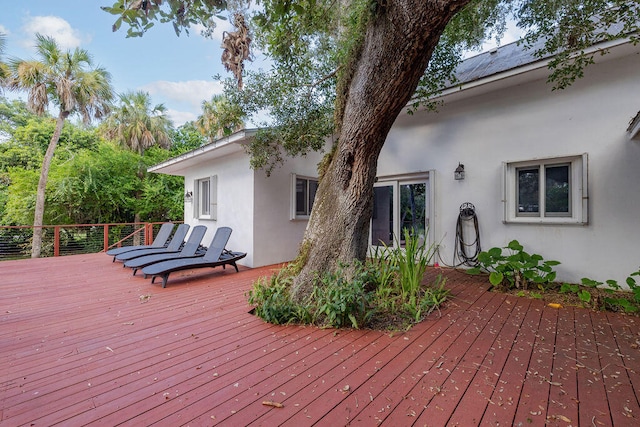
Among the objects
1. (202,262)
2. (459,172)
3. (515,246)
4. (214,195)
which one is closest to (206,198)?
(214,195)

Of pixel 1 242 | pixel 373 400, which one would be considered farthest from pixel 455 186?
pixel 1 242

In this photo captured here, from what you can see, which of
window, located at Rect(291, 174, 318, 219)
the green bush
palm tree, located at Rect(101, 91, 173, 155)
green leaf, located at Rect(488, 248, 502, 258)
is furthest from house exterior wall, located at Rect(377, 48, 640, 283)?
palm tree, located at Rect(101, 91, 173, 155)

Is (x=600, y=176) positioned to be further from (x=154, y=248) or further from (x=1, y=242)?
(x=1, y=242)

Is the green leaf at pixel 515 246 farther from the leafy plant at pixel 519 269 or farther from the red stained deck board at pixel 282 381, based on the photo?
the red stained deck board at pixel 282 381

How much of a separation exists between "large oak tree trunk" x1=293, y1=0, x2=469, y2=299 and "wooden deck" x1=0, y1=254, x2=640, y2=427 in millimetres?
1095

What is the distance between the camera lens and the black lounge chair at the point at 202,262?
15.8 ft

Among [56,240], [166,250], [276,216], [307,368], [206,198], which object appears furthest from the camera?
[206,198]

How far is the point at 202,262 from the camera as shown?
548 centimetres

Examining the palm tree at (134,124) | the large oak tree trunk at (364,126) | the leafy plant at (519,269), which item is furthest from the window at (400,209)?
the palm tree at (134,124)

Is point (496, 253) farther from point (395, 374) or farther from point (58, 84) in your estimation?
point (58, 84)

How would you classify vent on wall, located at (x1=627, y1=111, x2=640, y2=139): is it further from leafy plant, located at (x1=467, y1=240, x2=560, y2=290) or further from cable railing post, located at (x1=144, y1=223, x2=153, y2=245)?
cable railing post, located at (x1=144, y1=223, x2=153, y2=245)

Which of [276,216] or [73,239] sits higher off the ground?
[276,216]

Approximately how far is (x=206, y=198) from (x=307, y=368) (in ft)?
23.5

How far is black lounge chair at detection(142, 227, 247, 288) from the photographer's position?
15.8ft
